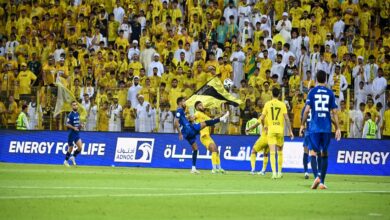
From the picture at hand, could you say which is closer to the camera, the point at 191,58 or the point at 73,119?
the point at 73,119

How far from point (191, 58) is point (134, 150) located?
4.95 meters

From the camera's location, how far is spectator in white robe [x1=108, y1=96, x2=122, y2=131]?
3469 cm

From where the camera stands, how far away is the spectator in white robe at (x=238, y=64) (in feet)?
115

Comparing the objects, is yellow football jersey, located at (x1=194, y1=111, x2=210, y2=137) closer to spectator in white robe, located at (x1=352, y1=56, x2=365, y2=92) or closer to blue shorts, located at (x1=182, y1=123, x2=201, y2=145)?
blue shorts, located at (x1=182, y1=123, x2=201, y2=145)

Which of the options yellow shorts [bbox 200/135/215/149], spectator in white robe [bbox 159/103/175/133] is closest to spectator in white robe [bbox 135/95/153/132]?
spectator in white robe [bbox 159/103/175/133]

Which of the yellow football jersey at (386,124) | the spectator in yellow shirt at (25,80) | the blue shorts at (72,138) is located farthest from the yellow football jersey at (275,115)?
the spectator in yellow shirt at (25,80)

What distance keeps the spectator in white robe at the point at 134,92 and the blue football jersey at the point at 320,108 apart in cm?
1552

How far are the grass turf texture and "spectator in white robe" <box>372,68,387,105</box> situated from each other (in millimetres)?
9559

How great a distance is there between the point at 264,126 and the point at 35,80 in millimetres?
14008

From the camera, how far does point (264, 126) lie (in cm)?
2722

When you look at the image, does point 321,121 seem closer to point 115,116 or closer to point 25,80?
point 115,116

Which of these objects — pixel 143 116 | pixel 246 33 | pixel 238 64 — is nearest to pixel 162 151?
pixel 143 116

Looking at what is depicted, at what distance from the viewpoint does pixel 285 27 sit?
117ft

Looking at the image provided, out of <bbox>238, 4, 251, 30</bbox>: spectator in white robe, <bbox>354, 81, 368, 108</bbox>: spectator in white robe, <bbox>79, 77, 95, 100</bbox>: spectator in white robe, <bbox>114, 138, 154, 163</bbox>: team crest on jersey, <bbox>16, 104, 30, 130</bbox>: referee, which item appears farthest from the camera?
<bbox>238, 4, 251, 30</bbox>: spectator in white robe
